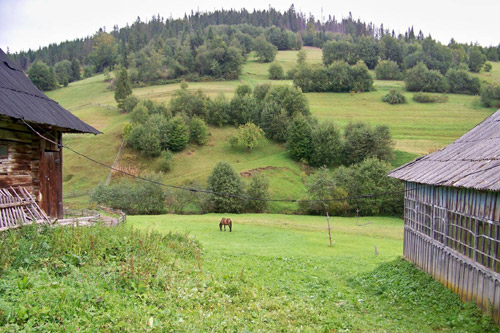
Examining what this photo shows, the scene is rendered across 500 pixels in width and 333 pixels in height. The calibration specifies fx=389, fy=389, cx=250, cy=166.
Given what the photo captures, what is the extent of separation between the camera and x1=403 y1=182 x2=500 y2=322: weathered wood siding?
38.4 feet

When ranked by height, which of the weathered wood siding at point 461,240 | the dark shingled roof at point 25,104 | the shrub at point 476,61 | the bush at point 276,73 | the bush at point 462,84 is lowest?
the weathered wood siding at point 461,240

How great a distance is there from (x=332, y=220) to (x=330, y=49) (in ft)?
334

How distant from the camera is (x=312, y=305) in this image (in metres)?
12.4

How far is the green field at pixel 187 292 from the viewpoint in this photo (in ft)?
28.2

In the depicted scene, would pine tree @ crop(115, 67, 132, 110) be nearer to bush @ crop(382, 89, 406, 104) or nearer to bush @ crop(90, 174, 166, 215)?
bush @ crop(90, 174, 166, 215)

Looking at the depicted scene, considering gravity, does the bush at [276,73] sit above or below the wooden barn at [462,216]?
above

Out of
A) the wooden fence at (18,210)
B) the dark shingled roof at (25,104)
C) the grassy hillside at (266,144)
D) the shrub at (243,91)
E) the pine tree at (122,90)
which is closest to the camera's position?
the wooden fence at (18,210)

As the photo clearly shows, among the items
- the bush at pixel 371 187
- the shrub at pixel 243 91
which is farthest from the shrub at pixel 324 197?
the shrub at pixel 243 91

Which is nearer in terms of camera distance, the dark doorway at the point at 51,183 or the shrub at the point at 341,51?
the dark doorway at the point at 51,183

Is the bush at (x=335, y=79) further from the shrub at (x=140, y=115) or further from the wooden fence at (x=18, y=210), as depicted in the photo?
the wooden fence at (x=18, y=210)

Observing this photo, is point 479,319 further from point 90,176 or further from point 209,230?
point 90,176

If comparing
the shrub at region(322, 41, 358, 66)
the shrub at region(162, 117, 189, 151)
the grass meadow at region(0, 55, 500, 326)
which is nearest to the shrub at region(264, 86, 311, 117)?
the shrub at region(162, 117, 189, 151)

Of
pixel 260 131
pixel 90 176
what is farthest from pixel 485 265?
pixel 260 131

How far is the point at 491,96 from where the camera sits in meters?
88.7
